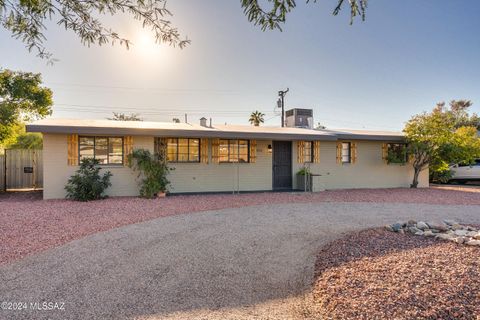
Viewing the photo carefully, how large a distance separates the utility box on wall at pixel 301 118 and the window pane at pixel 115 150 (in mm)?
9252

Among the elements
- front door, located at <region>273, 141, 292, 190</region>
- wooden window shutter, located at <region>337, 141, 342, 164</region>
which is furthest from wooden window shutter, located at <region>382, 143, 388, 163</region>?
front door, located at <region>273, 141, 292, 190</region>

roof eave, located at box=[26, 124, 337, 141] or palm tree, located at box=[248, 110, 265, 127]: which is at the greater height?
palm tree, located at box=[248, 110, 265, 127]

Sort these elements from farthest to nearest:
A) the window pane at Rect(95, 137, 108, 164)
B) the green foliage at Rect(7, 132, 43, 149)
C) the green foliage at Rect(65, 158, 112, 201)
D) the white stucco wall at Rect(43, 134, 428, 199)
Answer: the green foliage at Rect(7, 132, 43, 149) < the window pane at Rect(95, 137, 108, 164) < the white stucco wall at Rect(43, 134, 428, 199) < the green foliage at Rect(65, 158, 112, 201)

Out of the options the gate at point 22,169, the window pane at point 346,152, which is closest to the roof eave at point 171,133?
the window pane at point 346,152

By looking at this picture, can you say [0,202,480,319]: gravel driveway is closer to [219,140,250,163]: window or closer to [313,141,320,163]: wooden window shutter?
[219,140,250,163]: window

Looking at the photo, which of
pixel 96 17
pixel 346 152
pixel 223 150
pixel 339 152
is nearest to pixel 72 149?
pixel 223 150

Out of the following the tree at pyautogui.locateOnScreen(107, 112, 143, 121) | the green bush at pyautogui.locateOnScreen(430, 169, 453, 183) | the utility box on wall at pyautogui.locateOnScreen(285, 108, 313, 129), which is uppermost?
the tree at pyautogui.locateOnScreen(107, 112, 143, 121)

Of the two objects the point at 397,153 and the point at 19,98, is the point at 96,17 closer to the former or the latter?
the point at 397,153

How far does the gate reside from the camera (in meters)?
11.8

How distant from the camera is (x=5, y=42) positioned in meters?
3.55

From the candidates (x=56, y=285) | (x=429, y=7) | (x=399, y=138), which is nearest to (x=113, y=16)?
(x=56, y=285)

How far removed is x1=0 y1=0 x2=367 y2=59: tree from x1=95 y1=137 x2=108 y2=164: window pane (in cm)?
700

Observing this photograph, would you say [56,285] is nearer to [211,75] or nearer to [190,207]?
[190,207]

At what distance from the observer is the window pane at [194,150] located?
11.1m
